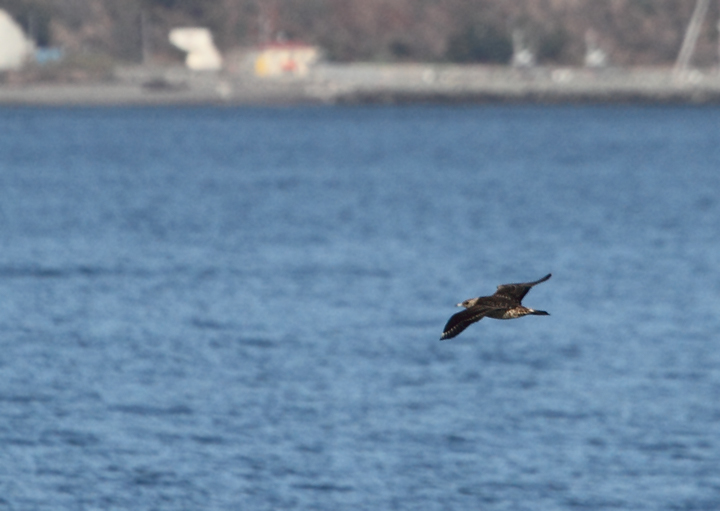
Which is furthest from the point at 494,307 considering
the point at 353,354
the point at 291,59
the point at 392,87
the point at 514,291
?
the point at 291,59

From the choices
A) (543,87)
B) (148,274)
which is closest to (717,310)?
(148,274)

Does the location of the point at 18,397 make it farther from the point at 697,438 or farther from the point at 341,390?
the point at 697,438

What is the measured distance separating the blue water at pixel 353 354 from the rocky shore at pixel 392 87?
10103 centimetres

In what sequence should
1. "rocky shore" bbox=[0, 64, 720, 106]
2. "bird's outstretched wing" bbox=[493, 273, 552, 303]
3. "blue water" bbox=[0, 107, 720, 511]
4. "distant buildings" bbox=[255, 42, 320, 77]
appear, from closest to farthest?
"bird's outstretched wing" bbox=[493, 273, 552, 303] < "blue water" bbox=[0, 107, 720, 511] < "rocky shore" bbox=[0, 64, 720, 106] < "distant buildings" bbox=[255, 42, 320, 77]

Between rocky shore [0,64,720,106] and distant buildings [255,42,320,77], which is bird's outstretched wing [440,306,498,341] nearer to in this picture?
rocky shore [0,64,720,106]

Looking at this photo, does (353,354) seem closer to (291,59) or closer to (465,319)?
(465,319)

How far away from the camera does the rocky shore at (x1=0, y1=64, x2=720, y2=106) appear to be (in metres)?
193

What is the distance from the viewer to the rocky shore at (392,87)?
19325 centimetres

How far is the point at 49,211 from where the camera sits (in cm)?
8106

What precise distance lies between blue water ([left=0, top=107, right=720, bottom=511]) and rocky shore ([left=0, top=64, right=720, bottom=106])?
101 m

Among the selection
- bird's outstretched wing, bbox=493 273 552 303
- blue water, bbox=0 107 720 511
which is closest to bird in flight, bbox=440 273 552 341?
bird's outstretched wing, bbox=493 273 552 303

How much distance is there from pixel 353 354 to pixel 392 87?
6216 inches

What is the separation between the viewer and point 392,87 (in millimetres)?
193250

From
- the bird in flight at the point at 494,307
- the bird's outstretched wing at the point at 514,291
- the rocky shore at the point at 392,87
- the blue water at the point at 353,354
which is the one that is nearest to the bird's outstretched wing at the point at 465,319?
the bird in flight at the point at 494,307
